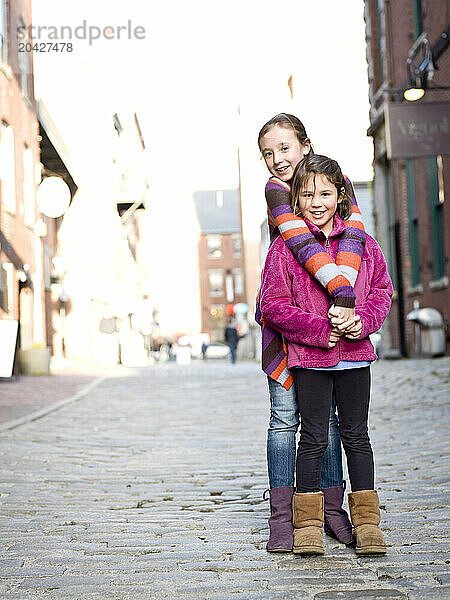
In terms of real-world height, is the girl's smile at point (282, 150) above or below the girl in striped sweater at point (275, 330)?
above

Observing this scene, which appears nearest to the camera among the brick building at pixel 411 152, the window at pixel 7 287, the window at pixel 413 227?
the brick building at pixel 411 152

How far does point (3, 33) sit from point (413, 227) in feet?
32.0

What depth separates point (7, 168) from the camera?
19969mm

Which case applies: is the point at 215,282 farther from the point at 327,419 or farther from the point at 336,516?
the point at 327,419

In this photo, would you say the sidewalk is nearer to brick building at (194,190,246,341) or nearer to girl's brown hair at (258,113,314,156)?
girl's brown hair at (258,113,314,156)

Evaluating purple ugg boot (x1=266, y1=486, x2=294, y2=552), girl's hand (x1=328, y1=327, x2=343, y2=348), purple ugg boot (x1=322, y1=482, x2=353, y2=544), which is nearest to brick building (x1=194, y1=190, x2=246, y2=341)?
purple ugg boot (x1=322, y1=482, x2=353, y2=544)

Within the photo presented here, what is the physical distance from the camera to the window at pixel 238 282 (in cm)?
8231

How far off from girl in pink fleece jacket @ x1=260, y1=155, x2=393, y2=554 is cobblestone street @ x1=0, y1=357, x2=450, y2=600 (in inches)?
7.0

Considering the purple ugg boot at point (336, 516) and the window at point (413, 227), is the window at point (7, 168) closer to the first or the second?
the window at point (413, 227)

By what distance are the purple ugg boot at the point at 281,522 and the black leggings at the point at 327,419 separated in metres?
0.11

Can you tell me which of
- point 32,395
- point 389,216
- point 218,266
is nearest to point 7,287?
point 32,395

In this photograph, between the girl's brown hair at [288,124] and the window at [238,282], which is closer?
the girl's brown hair at [288,124]

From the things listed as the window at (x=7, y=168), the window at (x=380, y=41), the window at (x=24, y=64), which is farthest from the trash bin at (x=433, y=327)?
the window at (x=24, y=64)

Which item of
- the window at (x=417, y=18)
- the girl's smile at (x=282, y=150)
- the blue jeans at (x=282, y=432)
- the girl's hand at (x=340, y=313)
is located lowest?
the blue jeans at (x=282, y=432)
